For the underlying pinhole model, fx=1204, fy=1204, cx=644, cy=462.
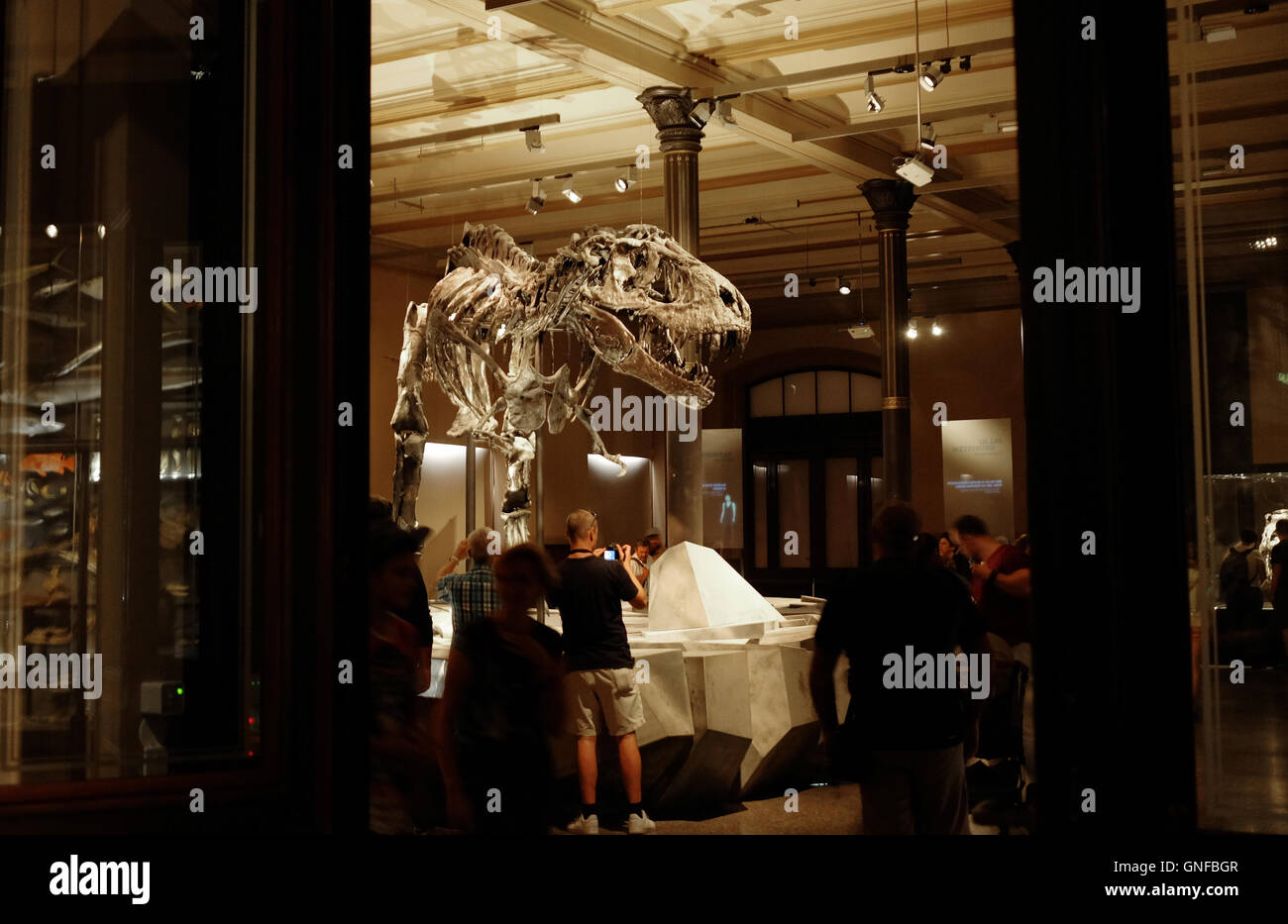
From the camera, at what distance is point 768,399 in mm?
19578

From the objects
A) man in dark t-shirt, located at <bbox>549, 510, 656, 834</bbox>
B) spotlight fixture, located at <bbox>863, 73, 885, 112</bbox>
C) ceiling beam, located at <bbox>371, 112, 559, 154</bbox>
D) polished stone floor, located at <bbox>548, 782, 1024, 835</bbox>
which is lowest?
polished stone floor, located at <bbox>548, 782, 1024, 835</bbox>

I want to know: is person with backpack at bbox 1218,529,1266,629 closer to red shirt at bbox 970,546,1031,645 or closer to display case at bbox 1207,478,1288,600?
display case at bbox 1207,478,1288,600

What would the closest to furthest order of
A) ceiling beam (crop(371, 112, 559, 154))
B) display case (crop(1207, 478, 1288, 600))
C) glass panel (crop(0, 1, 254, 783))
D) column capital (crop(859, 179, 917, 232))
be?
display case (crop(1207, 478, 1288, 600))
glass panel (crop(0, 1, 254, 783))
ceiling beam (crop(371, 112, 559, 154))
column capital (crop(859, 179, 917, 232))

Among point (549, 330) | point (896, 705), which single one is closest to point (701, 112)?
point (549, 330)

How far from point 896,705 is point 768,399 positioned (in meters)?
16.2

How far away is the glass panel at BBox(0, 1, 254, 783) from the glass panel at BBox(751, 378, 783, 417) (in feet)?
54.3

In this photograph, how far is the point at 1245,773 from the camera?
9.33 ft

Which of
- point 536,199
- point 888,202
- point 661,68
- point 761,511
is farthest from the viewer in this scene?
point 761,511

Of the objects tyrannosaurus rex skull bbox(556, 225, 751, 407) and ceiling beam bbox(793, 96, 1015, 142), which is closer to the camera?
tyrannosaurus rex skull bbox(556, 225, 751, 407)

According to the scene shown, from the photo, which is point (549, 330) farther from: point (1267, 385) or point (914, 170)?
point (1267, 385)

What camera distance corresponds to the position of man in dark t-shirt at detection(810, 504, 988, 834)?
3.53m

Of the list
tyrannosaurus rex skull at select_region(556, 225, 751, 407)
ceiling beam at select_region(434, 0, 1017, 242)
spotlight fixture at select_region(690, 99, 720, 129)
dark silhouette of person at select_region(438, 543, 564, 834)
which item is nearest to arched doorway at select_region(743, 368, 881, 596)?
ceiling beam at select_region(434, 0, 1017, 242)

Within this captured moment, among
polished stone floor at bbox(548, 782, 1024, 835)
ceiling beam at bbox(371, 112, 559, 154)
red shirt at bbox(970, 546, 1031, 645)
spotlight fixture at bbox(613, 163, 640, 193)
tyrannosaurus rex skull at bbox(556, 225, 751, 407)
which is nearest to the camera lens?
red shirt at bbox(970, 546, 1031, 645)
